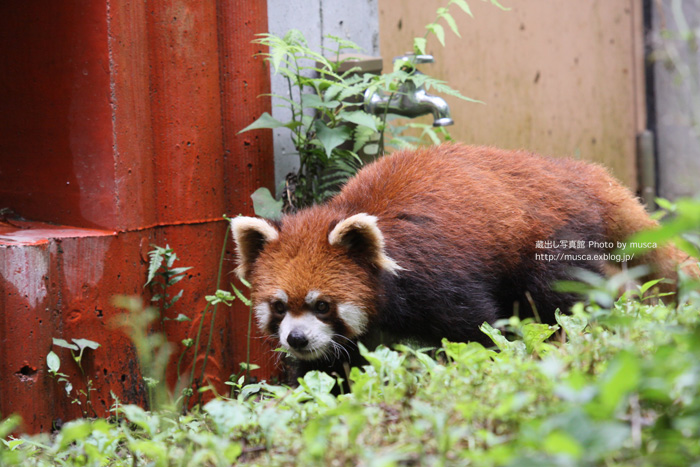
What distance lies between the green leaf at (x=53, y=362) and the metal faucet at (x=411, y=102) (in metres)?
2.48

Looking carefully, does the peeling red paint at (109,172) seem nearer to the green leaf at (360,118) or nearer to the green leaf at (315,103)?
the green leaf at (315,103)

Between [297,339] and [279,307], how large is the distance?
231mm

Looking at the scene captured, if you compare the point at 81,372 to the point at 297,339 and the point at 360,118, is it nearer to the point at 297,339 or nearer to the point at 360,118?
the point at 297,339

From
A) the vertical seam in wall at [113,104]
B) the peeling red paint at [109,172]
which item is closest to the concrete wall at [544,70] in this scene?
the peeling red paint at [109,172]

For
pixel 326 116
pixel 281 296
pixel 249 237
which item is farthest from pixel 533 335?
pixel 326 116

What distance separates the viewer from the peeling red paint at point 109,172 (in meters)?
3.53

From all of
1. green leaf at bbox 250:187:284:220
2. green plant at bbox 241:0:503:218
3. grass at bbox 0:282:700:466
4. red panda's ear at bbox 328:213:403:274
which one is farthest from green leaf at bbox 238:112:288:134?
grass at bbox 0:282:700:466

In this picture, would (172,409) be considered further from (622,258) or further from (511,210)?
(622,258)

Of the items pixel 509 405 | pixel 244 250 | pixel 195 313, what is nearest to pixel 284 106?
pixel 244 250

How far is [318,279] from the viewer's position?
3609mm

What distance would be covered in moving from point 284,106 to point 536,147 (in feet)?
11.5

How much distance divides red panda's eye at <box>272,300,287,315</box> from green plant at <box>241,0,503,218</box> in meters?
0.84

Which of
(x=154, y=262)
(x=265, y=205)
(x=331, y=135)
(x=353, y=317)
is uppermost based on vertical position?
(x=331, y=135)

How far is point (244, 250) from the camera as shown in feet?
12.6
